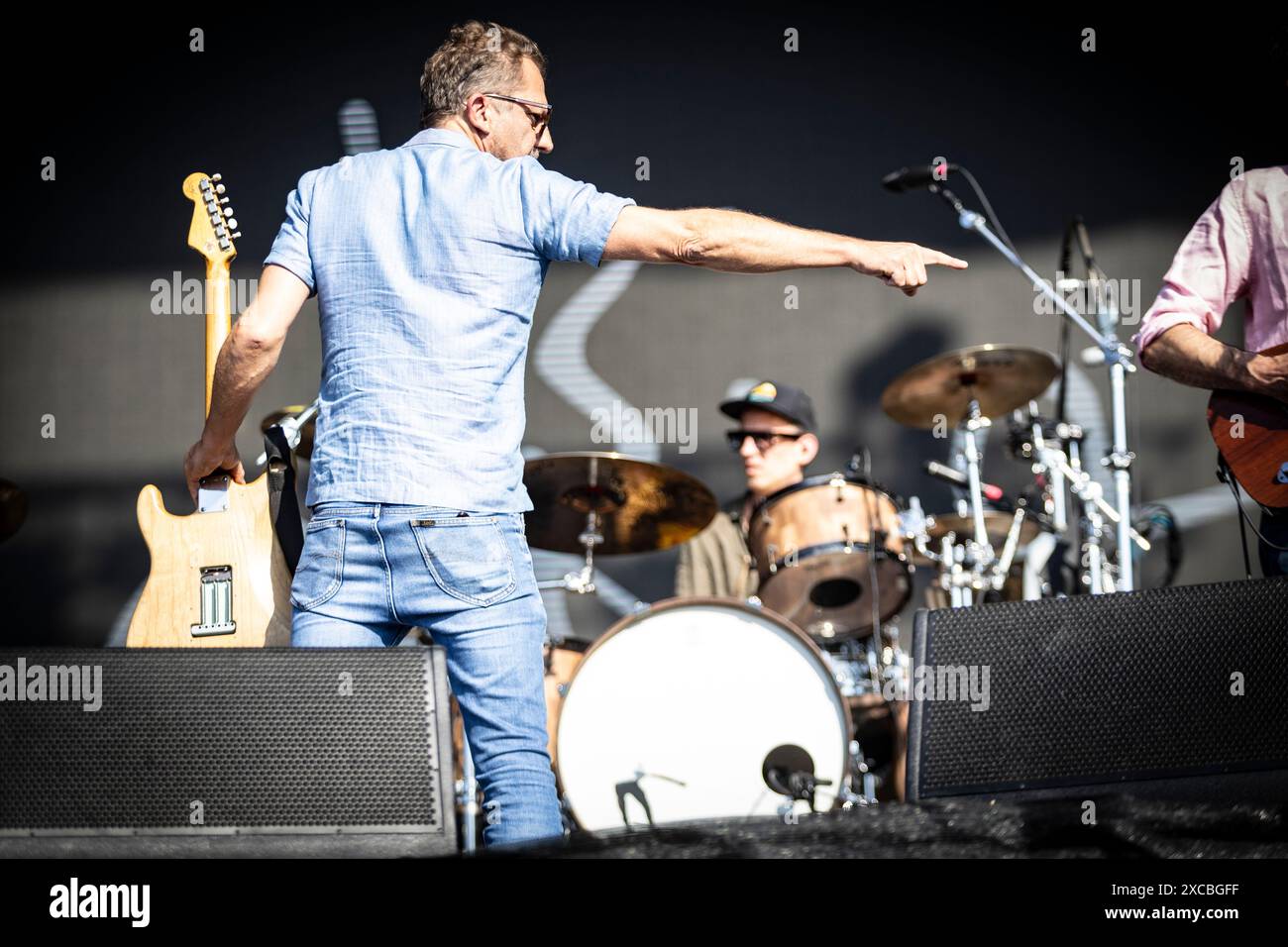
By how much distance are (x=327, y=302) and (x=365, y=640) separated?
→ 658mm

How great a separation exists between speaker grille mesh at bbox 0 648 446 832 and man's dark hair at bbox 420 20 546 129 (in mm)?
1231

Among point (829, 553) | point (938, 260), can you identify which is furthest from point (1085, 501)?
point (938, 260)

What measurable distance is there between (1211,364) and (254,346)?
211cm

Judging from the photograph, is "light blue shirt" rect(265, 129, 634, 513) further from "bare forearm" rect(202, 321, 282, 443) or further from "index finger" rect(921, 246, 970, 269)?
"index finger" rect(921, 246, 970, 269)

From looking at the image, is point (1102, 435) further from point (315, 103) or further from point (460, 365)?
point (460, 365)

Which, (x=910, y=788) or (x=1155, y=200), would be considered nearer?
(x=910, y=788)

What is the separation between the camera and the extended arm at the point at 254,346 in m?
2.36

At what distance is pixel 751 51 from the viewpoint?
654 cm

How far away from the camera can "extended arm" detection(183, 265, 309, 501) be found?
2.36 m

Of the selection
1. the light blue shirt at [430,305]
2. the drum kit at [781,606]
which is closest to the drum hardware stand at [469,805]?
the drum kit at [781,606]

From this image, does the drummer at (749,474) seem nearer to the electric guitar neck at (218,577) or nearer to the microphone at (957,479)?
the microphone at (957,479)

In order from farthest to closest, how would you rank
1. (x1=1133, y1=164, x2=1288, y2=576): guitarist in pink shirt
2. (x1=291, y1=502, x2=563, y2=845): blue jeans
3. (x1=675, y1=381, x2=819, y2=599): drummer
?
(x1=675, y1=381, x2=819, y2=599): drummer
(x1=1133, y1=164, x2=1288, y2=576): guitarist in pink shirt
(x1=291, y1=502, x2=563, y2=845): blue jeans

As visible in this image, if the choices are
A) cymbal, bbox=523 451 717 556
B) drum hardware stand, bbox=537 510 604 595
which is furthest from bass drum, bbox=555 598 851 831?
cymbal, bbox=523 451 717 556
